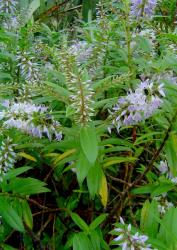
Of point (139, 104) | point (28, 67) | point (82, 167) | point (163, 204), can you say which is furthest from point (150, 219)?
point (28, 67)

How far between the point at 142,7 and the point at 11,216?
0.95 meters

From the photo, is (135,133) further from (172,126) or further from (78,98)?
Result: (78,98)

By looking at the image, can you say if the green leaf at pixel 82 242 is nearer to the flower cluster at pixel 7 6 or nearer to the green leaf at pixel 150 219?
the green leaf at pixel 150 219

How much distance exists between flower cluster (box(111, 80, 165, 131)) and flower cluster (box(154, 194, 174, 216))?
38 centimetres

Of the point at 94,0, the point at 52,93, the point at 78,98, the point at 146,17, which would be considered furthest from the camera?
the point at 94,0

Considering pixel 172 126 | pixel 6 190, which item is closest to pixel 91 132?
pixel 172 126

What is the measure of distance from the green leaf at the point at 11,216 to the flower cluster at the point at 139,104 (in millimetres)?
437

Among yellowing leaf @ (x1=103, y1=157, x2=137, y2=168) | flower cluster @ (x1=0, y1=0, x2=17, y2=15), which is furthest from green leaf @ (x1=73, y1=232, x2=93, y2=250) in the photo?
flower cluster @ (x1=0, y1=0, x2=17, y2=15)

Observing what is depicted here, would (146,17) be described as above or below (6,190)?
above

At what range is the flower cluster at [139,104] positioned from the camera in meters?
1.52

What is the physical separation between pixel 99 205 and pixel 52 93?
1.86 ft

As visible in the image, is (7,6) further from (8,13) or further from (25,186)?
(25,186)

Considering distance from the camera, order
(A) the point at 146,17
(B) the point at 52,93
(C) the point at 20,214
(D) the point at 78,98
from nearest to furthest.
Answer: (D) the point at 78,98 → (B) the point at 52,93 → (C) the point at 20,214 → (A) the point at 146,17

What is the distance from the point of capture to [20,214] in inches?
69.1
